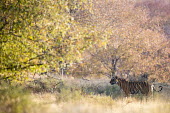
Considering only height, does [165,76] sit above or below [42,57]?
below

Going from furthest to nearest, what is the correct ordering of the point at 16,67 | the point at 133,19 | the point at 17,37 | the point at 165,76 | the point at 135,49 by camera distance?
1. the point at 133,19
2. the point at 165,76
3. the point at 135,49
4. the point at 16,67
5. the point at 17,37

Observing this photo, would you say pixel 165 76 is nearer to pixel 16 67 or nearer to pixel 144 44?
pixel 144 44

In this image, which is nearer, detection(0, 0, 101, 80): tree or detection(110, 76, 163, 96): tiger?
detection(0, 0, 101, 80): tree

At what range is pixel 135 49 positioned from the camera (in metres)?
15.6

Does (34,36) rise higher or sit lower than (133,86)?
higher

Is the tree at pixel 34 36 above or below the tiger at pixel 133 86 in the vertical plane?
above

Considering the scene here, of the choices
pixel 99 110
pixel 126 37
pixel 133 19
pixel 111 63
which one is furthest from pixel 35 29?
pixel 133 19

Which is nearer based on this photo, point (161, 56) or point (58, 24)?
point (58, 24)

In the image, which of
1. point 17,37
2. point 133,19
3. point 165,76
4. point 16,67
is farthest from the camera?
point 133,19

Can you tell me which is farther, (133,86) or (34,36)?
(133,86)

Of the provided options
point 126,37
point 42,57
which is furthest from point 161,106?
point 126,37

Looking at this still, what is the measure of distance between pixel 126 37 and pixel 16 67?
9494 millimetres

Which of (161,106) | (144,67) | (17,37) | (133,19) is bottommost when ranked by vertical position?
(161,106)

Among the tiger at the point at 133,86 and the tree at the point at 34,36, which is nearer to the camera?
the tree at the point at 34,36
